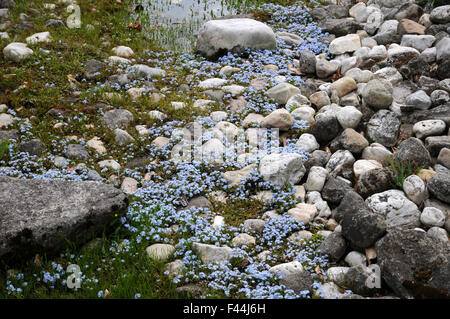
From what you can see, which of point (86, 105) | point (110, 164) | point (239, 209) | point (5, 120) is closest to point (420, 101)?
point (239, 209)

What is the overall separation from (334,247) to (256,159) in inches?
79.4

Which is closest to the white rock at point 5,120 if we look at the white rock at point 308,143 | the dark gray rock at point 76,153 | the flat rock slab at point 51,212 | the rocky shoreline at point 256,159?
the rocky shoreline at point 256,159

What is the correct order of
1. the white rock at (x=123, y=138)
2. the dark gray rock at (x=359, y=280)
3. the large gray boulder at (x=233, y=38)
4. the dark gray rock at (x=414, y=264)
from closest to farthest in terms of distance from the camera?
the dark gray rock at (x=414, y=264), the dark gray rock at (x=359, y=280), the white rock at (x=123, y=138), the large gray boulder at (x=233, y=38)

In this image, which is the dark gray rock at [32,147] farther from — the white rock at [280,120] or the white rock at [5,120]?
the white rock at [280,120]

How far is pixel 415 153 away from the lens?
5.72 m

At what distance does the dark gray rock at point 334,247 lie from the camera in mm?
4848

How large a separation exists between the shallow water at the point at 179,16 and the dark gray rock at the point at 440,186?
21.5ft

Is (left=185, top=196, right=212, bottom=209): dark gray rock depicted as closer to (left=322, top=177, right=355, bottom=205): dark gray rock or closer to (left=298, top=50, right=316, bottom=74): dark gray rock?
(left=322, top=177, right=355, bottom=205): dark gray rock

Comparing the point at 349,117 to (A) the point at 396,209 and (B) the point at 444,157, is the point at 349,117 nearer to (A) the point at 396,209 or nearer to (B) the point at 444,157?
(B) the point at 444,157

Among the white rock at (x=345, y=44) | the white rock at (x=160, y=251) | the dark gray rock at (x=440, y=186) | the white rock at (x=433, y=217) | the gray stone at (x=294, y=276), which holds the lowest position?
the white rock at (x=160, y=251)

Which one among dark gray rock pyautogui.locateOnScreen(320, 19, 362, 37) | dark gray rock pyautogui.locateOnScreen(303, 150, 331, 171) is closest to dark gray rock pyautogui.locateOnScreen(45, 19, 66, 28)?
dark gray rock pyautogui.locateOnScreen(320, 19, 362, 37)
